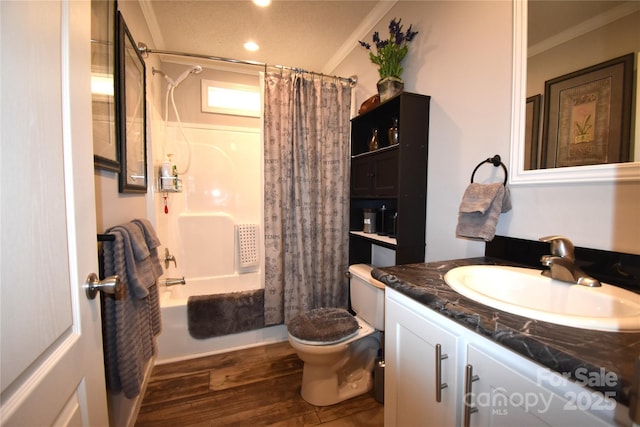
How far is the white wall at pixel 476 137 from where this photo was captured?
0.85 m

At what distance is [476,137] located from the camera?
4.12 ft

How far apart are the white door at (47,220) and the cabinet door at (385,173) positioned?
4.52 ft

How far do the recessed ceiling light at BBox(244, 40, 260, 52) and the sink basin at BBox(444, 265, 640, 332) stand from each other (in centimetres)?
238

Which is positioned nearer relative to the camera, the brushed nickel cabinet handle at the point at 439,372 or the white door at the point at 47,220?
the white door at the point at 47,220

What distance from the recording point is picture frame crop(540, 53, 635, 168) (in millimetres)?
795

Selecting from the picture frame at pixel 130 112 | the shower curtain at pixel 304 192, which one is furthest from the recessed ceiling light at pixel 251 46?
the picture frame at pixel 130 112

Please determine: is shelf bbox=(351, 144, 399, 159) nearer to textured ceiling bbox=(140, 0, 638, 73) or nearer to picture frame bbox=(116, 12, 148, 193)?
textured ceiling bbox=(140, 0, 638, 73)

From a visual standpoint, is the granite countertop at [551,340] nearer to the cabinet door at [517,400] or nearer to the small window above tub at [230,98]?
the cabinet door at [517,400]

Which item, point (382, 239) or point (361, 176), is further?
point (361, 176)

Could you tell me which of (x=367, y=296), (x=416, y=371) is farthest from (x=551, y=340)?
(x=367, y=296)

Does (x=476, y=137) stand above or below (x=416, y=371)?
above

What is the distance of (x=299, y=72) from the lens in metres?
2.06

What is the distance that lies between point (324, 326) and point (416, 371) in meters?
0.78

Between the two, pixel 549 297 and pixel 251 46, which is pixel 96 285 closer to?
pixel 549 297
